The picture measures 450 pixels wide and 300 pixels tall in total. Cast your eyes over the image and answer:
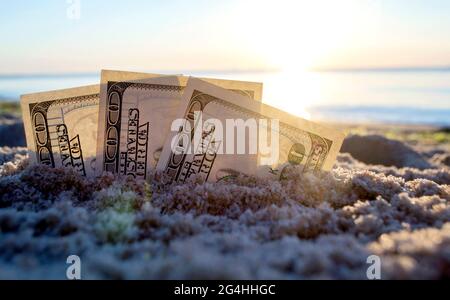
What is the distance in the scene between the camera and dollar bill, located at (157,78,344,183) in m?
3.13

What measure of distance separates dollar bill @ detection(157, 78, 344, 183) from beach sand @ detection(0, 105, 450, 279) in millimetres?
204

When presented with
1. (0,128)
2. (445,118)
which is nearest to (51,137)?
(0,128)

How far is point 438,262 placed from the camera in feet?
5.17

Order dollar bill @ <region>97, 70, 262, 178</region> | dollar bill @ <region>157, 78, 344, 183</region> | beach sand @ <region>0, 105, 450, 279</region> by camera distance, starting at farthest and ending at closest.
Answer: dollar bill @ <region>97, 70, 262, 178</region>, dollar bill @ <region>157, 78, 344, 183</region>, beach sand @ <region>0, 105, 450, 279</region>

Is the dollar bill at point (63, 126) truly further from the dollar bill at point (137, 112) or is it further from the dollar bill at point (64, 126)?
the dollar bill at point (137, 112)

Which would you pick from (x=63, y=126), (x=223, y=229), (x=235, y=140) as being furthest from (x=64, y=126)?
(x=223, y=229)

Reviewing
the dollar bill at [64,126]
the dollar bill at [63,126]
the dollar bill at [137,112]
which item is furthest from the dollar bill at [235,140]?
the dollar bill at [63,126]

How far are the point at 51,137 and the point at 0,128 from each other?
434cm

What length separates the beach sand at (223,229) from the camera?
157 centimetres

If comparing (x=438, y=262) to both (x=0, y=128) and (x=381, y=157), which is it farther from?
(x=0, y=128)

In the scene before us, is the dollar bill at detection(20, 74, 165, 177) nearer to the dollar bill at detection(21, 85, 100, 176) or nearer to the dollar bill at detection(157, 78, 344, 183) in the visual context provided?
the dollar bill at detection(21, 85, 100, 176)

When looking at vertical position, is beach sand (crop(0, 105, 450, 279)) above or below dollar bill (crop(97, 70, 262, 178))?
below

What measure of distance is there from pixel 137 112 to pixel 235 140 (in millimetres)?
766

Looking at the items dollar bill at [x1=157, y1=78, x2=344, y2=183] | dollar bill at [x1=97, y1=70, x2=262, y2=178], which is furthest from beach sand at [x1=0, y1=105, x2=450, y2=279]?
dollar bill at [x1=97, y1=70, x2=262, y2=178]
